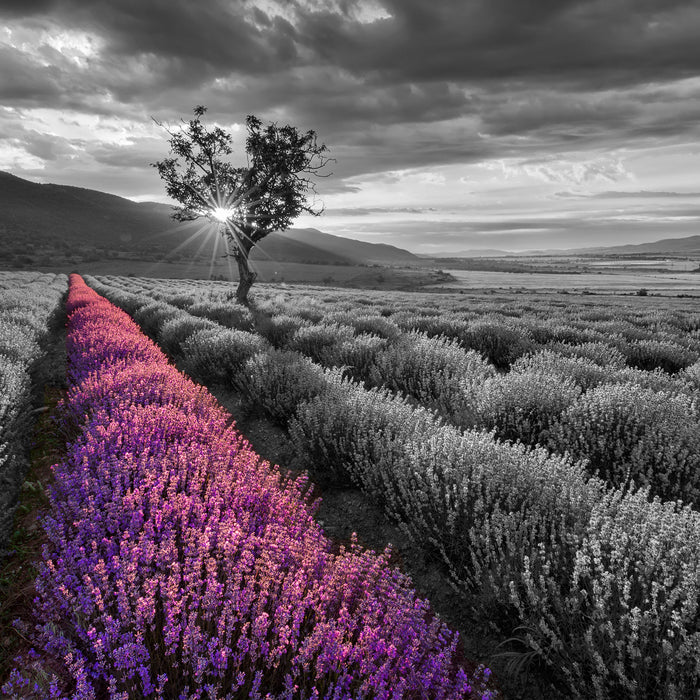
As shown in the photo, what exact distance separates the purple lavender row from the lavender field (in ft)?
0.05

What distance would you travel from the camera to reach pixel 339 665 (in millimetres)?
1600

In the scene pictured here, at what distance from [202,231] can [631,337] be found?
15226 cm

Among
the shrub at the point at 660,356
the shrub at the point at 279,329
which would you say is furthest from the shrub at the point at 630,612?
the shrub at the point at 279,329

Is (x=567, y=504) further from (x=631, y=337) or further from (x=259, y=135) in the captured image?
(x=259, y=135)

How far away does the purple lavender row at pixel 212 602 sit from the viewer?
1456 mm

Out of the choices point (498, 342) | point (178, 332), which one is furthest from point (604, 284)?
point (178, 332)

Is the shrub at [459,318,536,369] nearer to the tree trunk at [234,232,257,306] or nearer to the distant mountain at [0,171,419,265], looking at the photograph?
the tree trunk at [234,232,257,306]

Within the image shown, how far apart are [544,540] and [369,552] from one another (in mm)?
1092

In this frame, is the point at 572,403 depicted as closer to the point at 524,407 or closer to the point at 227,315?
the point at 524,407

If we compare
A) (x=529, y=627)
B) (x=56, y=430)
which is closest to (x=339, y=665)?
(x=529, y=627)

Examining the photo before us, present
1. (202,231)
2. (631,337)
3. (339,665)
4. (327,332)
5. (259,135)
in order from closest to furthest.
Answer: (339,665), (327,332), (631,337), (259,135), (202,231)

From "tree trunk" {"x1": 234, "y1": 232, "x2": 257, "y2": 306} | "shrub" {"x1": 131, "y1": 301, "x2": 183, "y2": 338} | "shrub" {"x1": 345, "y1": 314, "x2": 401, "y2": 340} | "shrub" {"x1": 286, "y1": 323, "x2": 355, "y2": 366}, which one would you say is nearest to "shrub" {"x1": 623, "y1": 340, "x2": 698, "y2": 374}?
"shrub" {"x1": 345, "y1": 314, "x2": 401, "y2": 340}

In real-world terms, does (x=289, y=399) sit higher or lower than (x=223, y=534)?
lower

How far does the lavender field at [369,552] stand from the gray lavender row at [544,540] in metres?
0.02
